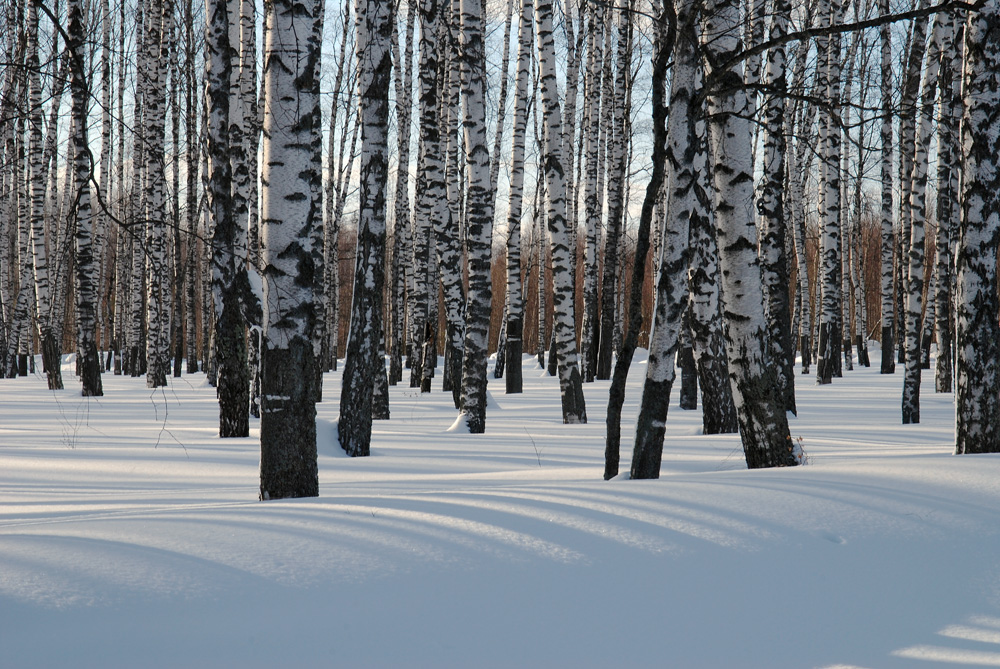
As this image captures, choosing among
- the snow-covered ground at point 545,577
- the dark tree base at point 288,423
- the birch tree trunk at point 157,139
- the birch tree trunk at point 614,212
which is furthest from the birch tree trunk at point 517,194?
the snow-covered ground at point 545,577

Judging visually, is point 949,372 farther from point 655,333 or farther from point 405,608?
point 405,608

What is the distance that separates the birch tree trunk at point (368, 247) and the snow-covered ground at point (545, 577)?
276 cm

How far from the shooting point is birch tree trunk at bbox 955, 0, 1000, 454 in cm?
490

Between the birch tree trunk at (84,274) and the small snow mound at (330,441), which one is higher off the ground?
the birch tree trunk at (84,274)

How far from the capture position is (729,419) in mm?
8211

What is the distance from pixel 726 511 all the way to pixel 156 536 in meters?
2.43

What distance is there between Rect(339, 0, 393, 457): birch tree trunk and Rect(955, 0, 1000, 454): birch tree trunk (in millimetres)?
4822

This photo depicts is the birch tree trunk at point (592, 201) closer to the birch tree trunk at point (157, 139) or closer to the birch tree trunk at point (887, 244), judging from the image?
the birch tree trunk at point (887, 244)

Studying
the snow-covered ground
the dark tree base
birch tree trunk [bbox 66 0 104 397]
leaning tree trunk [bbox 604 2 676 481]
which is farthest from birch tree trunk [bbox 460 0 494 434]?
birch tree trunk [bbox 66 0 104 397]

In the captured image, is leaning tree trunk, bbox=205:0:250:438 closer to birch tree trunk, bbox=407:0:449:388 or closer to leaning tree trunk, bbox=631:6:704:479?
birch tree trunk, bbox=407:0:449:388

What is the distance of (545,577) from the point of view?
8.61 ft

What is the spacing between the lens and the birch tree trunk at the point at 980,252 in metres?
4.90

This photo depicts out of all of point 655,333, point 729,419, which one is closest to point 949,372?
point 729,419

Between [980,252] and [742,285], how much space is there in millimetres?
1783
